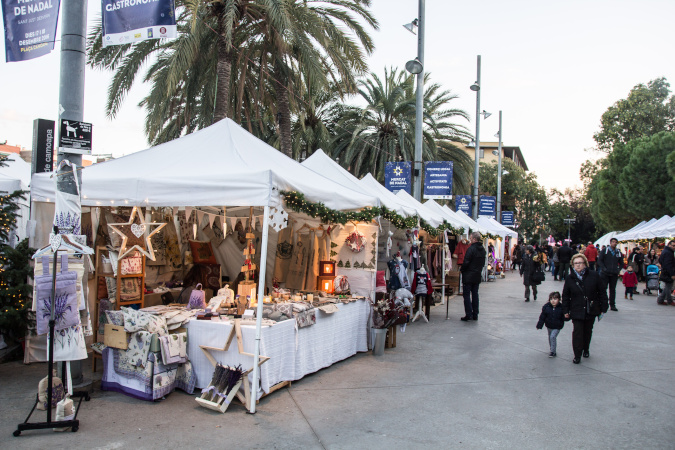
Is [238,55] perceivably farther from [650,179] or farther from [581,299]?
[650,179]

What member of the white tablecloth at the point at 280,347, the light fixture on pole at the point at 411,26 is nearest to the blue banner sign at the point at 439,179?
the light fixture on pole at the point at 411,26

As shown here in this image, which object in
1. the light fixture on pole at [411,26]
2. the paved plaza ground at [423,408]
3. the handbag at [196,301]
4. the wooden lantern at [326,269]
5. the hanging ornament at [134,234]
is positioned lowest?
the paved plaza ground at [423,408]

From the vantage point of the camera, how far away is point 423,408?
18.0 feet

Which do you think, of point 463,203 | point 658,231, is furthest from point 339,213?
point 658,231

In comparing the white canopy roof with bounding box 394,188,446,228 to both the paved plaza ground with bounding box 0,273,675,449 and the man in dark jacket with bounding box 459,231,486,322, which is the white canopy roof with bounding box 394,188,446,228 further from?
the paved plaza ground with bounding box 0,273,675,449

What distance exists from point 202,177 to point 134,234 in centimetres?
202

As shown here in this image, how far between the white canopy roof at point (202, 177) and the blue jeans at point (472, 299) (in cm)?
515

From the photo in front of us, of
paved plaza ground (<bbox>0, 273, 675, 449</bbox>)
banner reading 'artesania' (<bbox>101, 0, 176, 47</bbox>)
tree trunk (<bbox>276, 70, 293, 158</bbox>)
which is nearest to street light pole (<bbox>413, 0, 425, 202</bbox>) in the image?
tree trunk (<bbox>276, 70, 293, 158</bbox>)

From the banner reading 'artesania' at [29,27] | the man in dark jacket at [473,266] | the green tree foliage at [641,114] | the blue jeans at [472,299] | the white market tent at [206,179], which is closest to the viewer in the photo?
the white market tent at [206,179]

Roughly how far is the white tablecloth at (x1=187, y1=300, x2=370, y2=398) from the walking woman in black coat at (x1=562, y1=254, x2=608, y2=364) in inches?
132

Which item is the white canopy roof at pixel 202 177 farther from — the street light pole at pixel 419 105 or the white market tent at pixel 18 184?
the street light pole at pixel 419 105

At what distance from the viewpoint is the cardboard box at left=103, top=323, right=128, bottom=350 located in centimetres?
564

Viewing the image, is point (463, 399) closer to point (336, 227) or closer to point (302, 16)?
point (336, 227)

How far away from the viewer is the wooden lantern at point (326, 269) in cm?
892
